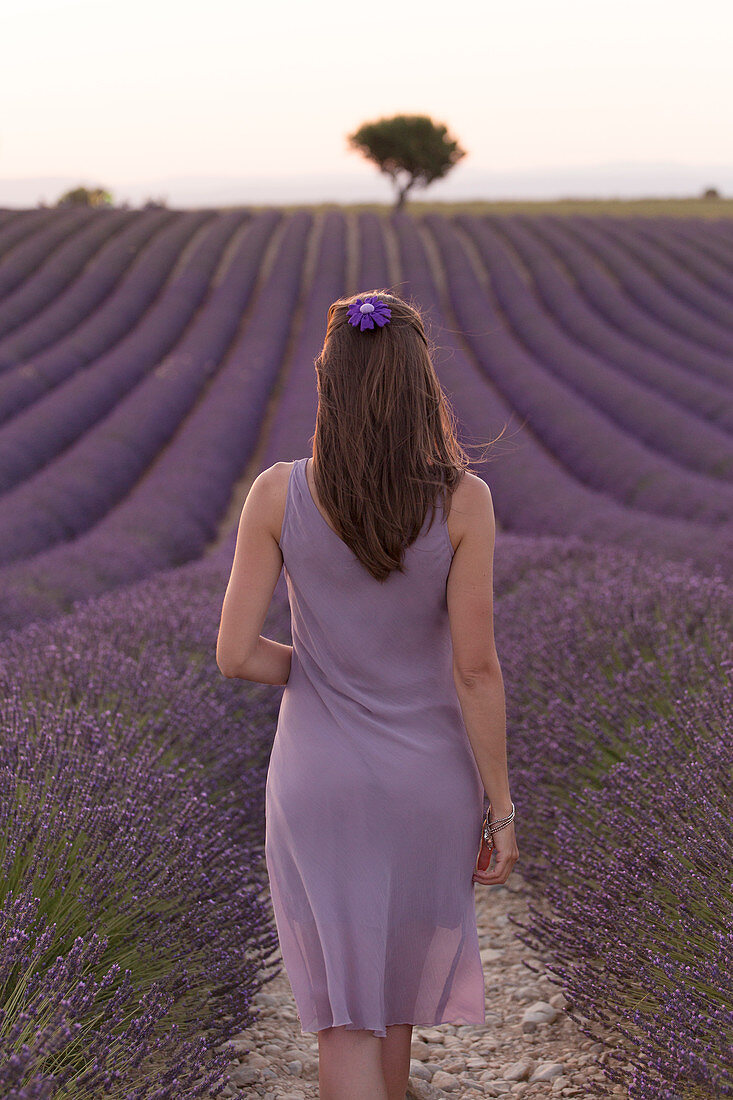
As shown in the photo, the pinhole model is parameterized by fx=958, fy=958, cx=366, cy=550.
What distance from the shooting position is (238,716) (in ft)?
10.4

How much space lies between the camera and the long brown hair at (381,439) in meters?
1.40

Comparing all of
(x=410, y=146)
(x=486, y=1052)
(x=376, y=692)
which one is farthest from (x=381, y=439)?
(x=410, y=146)

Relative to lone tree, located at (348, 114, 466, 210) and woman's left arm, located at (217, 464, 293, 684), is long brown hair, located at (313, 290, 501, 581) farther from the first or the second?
lone tree, located at (348, 114, 466, 210)

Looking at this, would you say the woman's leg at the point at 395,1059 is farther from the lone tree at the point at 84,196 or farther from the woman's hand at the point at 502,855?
the lone tree at the point at 84,196

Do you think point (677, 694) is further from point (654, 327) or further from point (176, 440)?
point (654, 327)

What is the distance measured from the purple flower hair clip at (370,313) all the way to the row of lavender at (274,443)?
777 mm

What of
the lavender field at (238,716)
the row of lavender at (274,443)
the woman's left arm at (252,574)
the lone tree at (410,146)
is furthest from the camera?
the lone tree at (410,146)

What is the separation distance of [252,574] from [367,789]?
1.23 feet

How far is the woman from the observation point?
4.67 ft

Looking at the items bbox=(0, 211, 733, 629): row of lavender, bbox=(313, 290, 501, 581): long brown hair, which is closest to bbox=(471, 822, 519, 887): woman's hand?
bbox=(313, 290, 501, 581): long brown hair

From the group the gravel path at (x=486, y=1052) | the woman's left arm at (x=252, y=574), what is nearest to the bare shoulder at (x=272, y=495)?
the woman's left arm at (x=252, y=574)

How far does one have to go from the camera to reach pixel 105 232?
21.0 metres

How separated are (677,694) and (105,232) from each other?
68.5ft

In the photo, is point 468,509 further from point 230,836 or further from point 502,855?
point 230,836
